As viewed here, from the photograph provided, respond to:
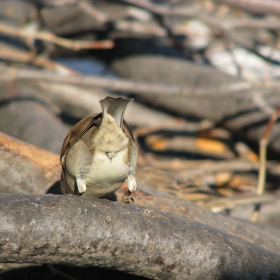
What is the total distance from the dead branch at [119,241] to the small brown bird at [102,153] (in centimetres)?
8

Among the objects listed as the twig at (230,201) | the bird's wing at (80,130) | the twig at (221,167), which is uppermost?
the bird's wing at (80,130)

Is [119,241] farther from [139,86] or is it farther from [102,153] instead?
[139,86]

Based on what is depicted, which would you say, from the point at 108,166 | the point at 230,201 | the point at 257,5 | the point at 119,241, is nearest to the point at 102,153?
the point at 108,166

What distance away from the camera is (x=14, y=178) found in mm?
2230

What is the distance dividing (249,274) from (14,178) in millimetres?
1021

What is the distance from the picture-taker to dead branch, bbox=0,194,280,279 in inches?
63.5

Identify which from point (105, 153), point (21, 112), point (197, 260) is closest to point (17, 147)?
point (105, 153)

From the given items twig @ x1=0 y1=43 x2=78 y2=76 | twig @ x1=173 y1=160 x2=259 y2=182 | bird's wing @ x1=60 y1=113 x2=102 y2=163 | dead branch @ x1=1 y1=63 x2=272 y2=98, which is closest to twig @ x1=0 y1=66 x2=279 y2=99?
dead branch @ x1=1 y1=63 x2=272 y2=98

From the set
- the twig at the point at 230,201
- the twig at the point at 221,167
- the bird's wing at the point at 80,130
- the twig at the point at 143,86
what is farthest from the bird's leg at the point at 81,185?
the twig at the point at 221,167

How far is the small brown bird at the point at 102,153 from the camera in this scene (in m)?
1.65

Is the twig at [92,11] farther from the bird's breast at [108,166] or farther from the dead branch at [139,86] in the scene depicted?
the bird's breast at [108,166]

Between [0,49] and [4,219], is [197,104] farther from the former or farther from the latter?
[4,219]

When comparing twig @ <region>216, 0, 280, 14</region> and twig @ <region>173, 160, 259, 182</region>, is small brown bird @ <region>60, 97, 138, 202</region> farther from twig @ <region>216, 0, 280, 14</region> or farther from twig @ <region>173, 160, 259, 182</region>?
twig @ <region>216, 0, 280, 14</region>

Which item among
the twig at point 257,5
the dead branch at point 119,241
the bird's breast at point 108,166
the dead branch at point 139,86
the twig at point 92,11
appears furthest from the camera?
the twig at point 92,11
